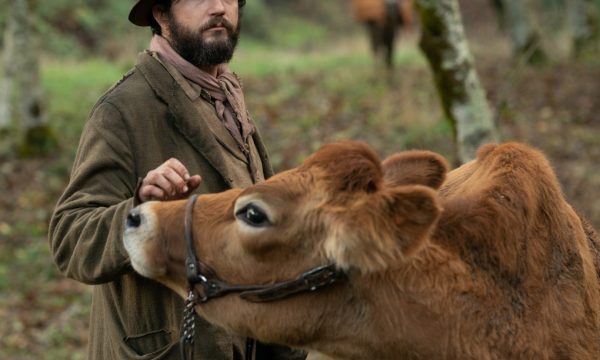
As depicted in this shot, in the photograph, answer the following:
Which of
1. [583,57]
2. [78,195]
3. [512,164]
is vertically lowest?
[583,57]

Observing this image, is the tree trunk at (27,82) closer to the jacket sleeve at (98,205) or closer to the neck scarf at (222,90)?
the neck scarf at (222,90)

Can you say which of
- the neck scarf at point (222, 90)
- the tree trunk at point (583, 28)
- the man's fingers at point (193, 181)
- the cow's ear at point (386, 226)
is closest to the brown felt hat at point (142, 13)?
the neck scarf at point (222, 90)

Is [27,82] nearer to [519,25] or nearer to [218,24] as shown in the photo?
[519,25]

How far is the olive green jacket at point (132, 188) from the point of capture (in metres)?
3.29

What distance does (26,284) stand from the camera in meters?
9.54

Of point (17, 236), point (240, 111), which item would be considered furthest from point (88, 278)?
point (17, 236)

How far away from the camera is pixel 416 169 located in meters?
3.29

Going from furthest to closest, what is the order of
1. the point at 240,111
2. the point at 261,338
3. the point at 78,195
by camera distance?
1. the point at 240,111
2. the point at 78,195
3. the point at 261,338

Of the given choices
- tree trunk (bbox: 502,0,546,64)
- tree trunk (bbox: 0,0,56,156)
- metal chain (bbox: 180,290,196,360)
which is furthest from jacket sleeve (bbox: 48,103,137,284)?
tree trunk (bbox: 502,0,546,64)

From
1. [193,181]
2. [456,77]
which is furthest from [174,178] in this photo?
[456,77]

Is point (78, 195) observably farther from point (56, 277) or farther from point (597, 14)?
point (597, 14)

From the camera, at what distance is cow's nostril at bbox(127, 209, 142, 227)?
311 centimetres

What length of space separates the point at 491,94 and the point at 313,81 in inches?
153

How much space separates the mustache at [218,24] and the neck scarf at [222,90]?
0.55 feet
